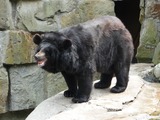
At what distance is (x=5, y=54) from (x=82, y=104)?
2.16 meters

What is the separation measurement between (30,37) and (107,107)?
7.80ft

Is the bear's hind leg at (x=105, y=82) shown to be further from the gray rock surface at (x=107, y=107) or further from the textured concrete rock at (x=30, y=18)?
the textured concrete rock at (x=30, y=18)

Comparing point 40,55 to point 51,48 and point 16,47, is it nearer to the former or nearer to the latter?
point 51,48

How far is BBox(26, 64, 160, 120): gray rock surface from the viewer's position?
13.7 ft

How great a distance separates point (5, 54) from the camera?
6.25 m

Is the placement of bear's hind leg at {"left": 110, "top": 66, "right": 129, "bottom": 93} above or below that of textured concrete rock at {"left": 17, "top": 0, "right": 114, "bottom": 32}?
below

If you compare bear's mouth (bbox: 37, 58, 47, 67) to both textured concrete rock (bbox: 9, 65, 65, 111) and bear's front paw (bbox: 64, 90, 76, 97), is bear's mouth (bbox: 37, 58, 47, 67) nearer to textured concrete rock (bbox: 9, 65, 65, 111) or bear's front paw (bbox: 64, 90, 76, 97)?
bear's front paw (bbox: 64, 90, 76, 97)

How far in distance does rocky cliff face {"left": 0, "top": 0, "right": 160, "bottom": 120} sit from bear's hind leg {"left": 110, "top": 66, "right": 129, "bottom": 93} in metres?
1.42

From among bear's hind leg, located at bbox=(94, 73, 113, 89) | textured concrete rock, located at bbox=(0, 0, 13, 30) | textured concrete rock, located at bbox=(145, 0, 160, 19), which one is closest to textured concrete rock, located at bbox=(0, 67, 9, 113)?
textured concrete rock, located at bbox=(0, 0, 13, 30)

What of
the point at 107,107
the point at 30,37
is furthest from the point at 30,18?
the point at 107,107

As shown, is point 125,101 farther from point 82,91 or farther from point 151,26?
point 151,26

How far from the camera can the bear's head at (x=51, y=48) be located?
4.20 m

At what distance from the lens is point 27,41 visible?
636 centimetres

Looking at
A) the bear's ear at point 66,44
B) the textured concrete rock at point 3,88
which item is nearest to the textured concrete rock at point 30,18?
the textured concrete rock at point 3,88
